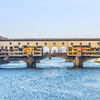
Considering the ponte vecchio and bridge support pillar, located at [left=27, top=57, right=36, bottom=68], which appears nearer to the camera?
bridge support pillar, located at [left=27, top=57, right=36, bottom=68]

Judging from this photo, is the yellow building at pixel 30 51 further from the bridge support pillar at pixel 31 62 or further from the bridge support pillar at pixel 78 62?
the bridge support pillar at pixel 78 62

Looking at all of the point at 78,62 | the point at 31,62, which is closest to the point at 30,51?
the point at 31,62

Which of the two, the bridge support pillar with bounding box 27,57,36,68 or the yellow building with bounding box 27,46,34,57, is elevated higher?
the yellow building with bounding box 27,46,34,57

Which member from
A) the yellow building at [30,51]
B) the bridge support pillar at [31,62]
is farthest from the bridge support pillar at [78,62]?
the yellow building at [30,51]

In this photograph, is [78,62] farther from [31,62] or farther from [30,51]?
[30,51]

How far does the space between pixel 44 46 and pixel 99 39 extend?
16955mm

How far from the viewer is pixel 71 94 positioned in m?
34.9

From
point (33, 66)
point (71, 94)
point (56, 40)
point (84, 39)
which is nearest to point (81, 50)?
point (84, 39)

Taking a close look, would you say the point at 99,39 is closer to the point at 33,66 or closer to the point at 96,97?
the point at 33,66

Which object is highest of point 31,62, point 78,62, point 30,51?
point 30,51

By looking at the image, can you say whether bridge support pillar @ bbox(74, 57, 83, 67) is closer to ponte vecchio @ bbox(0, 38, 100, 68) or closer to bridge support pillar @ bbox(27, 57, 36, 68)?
ponte vecchio @ bbox(0, 38, 100, 68)

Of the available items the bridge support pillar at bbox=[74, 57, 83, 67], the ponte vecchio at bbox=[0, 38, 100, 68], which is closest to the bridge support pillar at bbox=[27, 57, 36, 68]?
the ponte vecchio at bbox=[0, 38, 100, 68]

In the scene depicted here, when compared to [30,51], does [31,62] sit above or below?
below

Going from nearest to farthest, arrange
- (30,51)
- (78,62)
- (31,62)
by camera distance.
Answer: (78,62) < (31,62) < (30,51)
